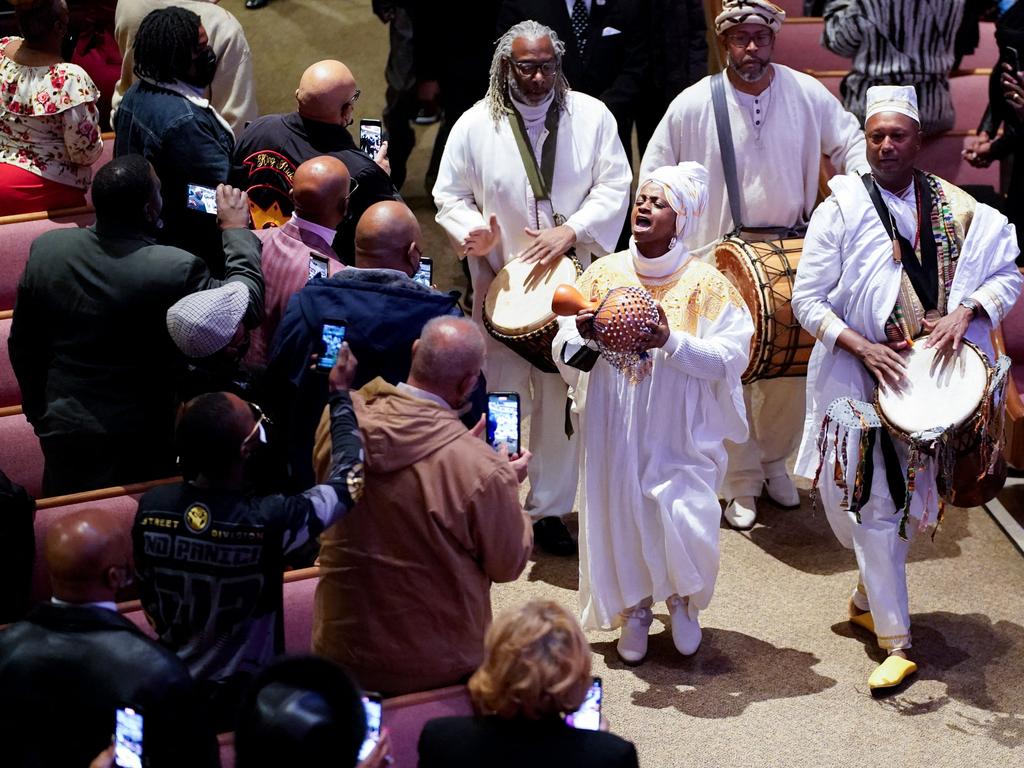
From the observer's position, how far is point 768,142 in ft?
20.5

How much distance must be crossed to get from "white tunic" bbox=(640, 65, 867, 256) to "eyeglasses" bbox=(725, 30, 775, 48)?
149 millimetres

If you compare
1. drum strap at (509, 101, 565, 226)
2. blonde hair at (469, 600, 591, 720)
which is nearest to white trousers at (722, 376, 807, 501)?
drum strap at (509, 101, 565, 226)

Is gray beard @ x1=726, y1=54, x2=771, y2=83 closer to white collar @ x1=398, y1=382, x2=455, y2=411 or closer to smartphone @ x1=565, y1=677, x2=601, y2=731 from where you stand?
white collar @ x1=398, y1=382, x2=455, y2=411

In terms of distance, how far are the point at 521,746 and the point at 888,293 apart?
106 inches

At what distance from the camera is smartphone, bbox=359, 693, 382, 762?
3.29 metres

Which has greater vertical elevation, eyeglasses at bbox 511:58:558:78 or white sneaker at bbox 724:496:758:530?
eyeglasses at bbox 511:58:558:78

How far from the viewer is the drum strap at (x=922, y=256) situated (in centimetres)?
520

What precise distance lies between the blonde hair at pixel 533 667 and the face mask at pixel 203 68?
299cm

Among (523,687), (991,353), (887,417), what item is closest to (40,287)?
(523,687)

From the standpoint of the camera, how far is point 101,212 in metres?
4.61

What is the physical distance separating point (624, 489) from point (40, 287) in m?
2.03

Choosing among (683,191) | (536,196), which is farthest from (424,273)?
(536,196)

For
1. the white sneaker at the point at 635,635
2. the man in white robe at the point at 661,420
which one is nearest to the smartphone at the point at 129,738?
the man in white robe at the point at 661,420

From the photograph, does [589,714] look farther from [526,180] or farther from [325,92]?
[526,180]
